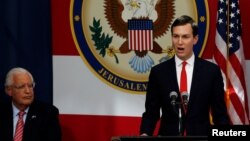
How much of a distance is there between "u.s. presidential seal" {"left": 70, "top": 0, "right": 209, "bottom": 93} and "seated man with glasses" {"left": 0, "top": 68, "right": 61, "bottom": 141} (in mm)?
850

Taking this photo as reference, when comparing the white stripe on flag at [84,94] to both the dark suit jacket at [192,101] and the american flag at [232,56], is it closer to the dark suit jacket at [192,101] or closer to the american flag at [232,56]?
the american flag at [232,56]

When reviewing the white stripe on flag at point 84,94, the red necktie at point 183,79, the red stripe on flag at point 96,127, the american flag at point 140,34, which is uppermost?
the american flag at point 140,34

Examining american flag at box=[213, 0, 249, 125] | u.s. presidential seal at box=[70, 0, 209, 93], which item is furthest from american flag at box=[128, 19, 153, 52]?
american flag at box=[213, 0, 249, 125]

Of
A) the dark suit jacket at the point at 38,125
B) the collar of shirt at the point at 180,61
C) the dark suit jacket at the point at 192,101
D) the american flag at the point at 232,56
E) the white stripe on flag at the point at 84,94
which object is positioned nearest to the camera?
the dark suit jacket at the point at 192,101

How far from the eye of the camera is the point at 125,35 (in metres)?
4.71

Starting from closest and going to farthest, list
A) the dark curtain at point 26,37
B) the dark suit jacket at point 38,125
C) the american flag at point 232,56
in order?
the dark suit jacket at point 38,125, the american flag at point 232,56, the dark curtain at point 26,37

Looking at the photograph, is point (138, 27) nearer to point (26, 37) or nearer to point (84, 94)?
point (84, 94)

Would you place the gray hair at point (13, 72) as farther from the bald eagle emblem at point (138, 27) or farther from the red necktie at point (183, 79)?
the red necktie at point (183, 79)

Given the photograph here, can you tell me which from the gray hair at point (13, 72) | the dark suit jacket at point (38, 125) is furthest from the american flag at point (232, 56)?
the gray hair at point (13, 72)

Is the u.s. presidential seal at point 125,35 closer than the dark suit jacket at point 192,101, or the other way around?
the dark suit jacket at point 192,101

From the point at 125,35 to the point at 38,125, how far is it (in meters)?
1.15

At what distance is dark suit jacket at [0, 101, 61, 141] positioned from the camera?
13.0 ft

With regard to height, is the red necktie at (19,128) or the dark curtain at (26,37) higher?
the dark curtain at (26,37)

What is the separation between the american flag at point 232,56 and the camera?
4.32 metres
